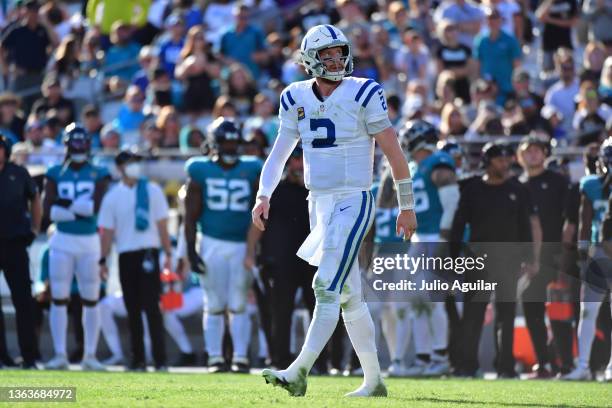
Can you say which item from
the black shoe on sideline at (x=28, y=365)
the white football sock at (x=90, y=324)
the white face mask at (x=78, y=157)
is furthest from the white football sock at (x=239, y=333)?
the white face mask at (x=78, y=157)

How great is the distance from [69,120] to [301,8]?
13.5 feet

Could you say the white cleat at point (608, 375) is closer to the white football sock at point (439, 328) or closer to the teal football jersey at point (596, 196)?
the teal football jersey at point (596, 196)

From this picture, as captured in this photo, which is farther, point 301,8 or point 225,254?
point 301,8

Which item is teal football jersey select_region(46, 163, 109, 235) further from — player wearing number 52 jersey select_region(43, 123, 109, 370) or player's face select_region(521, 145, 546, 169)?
player's face select_region(521, 145, 546, 169)

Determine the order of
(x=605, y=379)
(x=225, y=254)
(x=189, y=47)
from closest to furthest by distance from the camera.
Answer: (x=605, y=379)
(x=225, y=254)
(x=189, y=47)

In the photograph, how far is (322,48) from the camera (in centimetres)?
895

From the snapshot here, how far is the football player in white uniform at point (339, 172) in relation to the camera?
888 centimetres

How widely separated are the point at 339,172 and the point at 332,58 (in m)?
0.70

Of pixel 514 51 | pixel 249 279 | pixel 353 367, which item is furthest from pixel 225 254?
pixel 514 51

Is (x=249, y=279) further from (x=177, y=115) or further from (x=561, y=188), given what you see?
(x=177, y=115)

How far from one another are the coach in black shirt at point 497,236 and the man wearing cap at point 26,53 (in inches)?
378

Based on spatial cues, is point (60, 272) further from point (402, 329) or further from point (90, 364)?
point (402, 329)

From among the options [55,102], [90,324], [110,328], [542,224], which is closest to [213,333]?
[90,324]

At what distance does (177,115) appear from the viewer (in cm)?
1872
